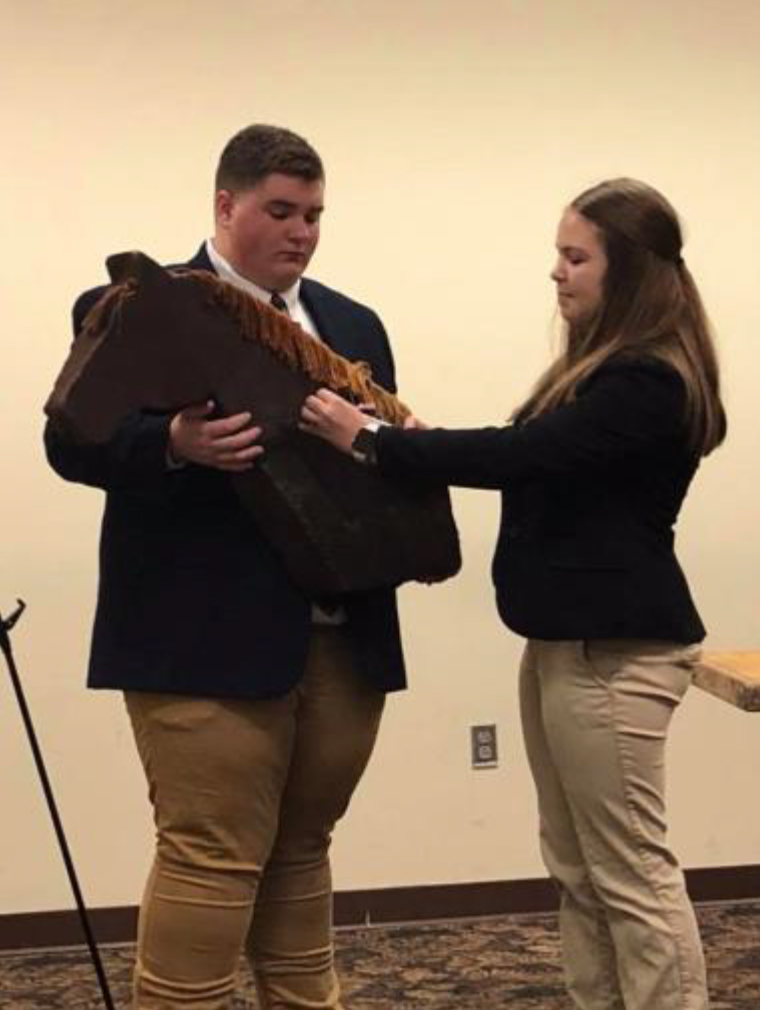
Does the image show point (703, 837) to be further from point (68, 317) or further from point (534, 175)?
point (68, 317)

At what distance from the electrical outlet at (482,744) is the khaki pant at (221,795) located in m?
1.38

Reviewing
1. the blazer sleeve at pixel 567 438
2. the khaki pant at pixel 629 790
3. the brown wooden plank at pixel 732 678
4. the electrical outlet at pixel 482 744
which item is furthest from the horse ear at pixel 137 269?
the electrical outlet at pixel 482 744

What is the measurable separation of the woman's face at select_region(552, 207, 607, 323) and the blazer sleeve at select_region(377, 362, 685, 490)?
135mm

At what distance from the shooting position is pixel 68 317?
10.1 ft

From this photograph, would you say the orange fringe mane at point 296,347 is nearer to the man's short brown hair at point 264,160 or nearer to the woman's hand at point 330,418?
the woman's hand at point 330,418

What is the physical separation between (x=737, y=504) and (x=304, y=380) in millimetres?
1846

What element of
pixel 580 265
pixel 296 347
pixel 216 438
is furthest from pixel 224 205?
pixel 580 265

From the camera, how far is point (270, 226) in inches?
68.9

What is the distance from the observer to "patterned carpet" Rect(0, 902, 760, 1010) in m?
2.69

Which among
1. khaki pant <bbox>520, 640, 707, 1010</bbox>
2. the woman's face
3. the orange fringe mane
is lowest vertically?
khaki pant <bbox>520, 640, 707, 1010</bbox>

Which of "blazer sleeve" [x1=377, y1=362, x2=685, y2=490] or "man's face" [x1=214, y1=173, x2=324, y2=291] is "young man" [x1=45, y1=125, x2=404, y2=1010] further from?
"blazer sleeve" [x1=377, y1=362, x2=685, y2=490]

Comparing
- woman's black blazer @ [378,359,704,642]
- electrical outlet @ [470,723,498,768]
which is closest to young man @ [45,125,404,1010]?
woman's black blazer @ [378,359,704,642]

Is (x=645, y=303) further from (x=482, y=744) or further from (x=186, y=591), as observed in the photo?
(x=482, y=744)

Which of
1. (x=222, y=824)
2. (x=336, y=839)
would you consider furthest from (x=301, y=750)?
(x=336, y=839)
